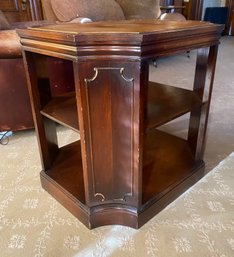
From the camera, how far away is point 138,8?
2910 mm

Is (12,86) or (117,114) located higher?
(117,114)

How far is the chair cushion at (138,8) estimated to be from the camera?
2.88 metres

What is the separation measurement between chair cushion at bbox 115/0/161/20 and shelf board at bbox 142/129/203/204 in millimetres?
2016

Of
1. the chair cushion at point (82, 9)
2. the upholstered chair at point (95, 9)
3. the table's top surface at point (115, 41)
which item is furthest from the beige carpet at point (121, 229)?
the chair cushion at point (82, 9)

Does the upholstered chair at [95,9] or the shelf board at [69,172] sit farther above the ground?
the upholstered chair at [95,9]

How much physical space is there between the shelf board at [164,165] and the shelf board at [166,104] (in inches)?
12.3

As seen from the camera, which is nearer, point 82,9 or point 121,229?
point 121,229

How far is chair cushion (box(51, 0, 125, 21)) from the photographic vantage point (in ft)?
7.52

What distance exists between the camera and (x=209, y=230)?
3.15 feet

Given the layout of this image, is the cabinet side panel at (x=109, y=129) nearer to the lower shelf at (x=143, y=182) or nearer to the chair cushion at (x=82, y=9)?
Answer: the lower shelf at (x=143, y=182)

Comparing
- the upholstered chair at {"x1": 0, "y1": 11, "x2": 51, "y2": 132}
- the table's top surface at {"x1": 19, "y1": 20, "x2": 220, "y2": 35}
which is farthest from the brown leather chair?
the table's top surface at {"x1": 19, "y1": 20, "x2": 220, "y2": 35}

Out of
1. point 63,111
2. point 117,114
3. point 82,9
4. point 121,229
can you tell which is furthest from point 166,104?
point 82,9

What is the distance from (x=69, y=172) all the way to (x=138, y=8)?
96.1 inches

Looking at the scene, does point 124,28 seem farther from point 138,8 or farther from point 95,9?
point 138,8
